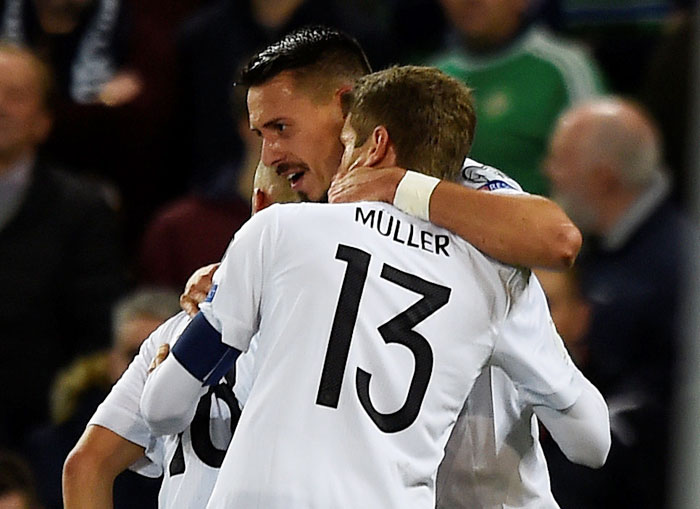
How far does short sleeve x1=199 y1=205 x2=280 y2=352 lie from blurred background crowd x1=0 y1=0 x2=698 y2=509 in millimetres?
1918

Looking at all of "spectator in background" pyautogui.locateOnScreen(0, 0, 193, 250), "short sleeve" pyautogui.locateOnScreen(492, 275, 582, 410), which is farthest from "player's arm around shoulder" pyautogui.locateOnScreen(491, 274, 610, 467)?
"spectator in background" pyautogui.locateOnScreen(0, 0, 193, 250)

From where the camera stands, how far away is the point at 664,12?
6.14m

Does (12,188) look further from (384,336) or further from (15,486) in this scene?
(384,336)

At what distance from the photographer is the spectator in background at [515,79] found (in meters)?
5.70

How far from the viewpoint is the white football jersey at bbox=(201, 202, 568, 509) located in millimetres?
2600

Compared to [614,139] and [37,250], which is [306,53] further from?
[37,250]

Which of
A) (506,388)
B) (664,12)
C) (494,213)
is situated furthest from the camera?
(664,12)

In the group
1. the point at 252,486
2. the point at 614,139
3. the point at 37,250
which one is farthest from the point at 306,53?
the point at 37,250

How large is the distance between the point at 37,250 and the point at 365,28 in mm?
1557

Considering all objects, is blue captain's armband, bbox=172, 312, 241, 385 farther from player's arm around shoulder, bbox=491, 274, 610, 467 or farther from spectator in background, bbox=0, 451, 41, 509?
spectator in background, bbox=0, 451, 41, 509

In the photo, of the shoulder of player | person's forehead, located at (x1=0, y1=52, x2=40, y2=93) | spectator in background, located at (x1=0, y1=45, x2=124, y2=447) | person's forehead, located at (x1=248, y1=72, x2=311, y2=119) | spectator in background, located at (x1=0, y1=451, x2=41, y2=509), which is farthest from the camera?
person's forehead, located at (x1=0, y1=52, x2=40, y2=93)

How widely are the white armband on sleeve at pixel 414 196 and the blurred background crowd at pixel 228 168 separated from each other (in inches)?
80.2

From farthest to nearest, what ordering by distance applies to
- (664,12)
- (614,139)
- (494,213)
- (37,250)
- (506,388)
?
(664,12) < (37,250) < (614,139) < (506,388) < (494,213)

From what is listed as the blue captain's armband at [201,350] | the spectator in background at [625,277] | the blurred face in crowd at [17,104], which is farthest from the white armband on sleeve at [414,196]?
the blurred face in crowd at [17,104]
